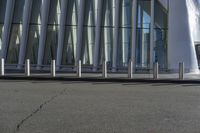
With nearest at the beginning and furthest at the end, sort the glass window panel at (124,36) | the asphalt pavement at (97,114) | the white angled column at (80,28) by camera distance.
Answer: the asphalt pavement at (97,114) → the white angled column at (80,28) → the glass window panel at (124,36)

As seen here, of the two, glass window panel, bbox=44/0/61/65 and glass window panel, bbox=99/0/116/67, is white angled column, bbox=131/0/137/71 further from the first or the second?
glass window panel, bbox=44/0/61/65

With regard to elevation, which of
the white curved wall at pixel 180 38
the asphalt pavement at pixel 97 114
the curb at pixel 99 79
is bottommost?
the asphalt pavement at pixel 97 114

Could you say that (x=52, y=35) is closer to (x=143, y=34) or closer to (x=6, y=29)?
(x=6, y=29)

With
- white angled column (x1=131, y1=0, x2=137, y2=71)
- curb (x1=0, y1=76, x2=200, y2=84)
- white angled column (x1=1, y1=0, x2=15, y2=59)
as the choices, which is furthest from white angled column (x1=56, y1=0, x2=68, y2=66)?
curb (x1=0, y1=76, x2=200, y2=84)

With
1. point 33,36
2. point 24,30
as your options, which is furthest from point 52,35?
point 24,30

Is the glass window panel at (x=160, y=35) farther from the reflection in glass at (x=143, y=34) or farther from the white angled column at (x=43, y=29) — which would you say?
the white angled column at (x=43, y=29)

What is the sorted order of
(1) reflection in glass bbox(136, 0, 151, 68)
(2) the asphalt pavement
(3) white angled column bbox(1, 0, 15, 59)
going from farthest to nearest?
(3) white angled column bbox(1, 0, 15, 59) → (1) reflection in glass bbox(136, 0, 151, 68) → (2) the asphalt pavement

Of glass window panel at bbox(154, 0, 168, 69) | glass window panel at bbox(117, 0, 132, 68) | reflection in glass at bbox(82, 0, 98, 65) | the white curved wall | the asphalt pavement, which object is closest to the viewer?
the asphalt pavement

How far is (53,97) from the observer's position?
13.3 metres

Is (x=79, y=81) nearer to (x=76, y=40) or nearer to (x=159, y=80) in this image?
(x=159, y=80)

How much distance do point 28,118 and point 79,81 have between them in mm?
12747

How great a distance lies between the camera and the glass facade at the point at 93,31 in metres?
32.9

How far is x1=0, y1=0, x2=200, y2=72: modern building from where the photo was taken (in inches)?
1288

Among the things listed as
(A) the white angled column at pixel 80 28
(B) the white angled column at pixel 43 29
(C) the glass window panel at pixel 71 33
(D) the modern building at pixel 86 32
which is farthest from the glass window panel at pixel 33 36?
(A) the white angled column at pixel 80 28
